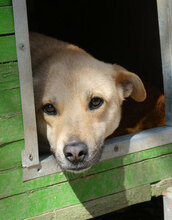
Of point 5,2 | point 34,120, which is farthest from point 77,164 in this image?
point 5,2

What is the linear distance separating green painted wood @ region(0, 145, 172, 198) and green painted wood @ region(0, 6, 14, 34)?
97 cm

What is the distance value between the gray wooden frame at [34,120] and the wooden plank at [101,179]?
8cm

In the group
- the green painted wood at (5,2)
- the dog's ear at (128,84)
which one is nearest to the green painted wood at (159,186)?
the dog's ear at (128,84)

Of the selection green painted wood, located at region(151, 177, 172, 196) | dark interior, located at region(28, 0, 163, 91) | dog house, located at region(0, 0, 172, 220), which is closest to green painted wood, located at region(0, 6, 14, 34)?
dog house, located at region(0, 0, 172, 220)

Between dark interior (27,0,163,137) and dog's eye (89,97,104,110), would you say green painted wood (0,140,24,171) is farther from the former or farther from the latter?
dark interior (27,0,163,137)

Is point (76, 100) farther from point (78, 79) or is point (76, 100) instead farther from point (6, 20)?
point (6, 20)

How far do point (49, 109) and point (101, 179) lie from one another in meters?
0.81

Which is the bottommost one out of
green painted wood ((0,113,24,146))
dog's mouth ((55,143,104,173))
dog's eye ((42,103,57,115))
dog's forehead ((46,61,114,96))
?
dog's mouth ((55,143,104,173))

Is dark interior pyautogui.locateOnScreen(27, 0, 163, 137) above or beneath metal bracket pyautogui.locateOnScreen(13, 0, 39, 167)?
beneath

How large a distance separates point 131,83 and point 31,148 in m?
1.32

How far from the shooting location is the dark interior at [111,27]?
6.06 metres

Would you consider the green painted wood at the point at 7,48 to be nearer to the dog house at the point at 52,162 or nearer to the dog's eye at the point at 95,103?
the dog house at the point at 52,162

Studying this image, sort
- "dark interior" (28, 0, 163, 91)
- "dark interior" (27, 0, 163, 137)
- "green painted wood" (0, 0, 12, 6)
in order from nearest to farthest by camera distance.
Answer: "green painted wood" (0, 0, 12, 6) < "dark interior" (27, 0, 163, 137) < "dark interior" (28, 0, 163, 91)

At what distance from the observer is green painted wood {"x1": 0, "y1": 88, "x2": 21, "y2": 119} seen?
237 cm
